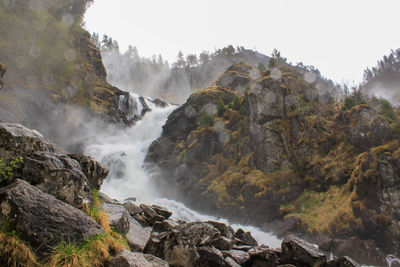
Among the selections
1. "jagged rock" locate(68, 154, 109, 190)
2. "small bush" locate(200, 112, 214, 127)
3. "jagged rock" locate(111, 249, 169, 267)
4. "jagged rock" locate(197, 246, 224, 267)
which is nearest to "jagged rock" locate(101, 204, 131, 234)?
"jagged rock" locate(68, 154, 109, 190)

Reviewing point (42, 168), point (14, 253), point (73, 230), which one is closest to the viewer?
point (14, 253)


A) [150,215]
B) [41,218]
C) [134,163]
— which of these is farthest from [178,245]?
[134,163]

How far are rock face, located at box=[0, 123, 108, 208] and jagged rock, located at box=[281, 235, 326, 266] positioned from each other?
709 centimetres

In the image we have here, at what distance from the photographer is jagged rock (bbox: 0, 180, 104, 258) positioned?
517 cm

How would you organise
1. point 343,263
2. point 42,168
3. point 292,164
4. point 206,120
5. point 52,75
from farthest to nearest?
point 52,75
point 206,120
point 292,164
point 343,263
point 42,168

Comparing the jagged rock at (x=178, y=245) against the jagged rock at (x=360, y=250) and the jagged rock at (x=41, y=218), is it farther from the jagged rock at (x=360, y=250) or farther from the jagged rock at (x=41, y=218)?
the jagged rock at (x=360, y=250)

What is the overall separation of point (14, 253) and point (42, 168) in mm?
2231

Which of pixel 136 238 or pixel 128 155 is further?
pixel 128 155

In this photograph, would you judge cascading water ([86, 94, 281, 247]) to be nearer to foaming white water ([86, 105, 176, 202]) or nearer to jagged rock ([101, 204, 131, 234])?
foaming white water ([86, 105, 176, 202])

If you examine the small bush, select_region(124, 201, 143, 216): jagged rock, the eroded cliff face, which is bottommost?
select_region(124, 201, 143, 216): jagged rock

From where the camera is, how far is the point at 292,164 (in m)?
25.6

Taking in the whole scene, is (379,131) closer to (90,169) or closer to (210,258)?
(210,258)

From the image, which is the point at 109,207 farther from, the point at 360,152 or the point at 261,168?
the point at 360,152

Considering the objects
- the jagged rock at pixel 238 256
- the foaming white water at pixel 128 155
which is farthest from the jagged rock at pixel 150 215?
the foaming white water at pixel 128 155
